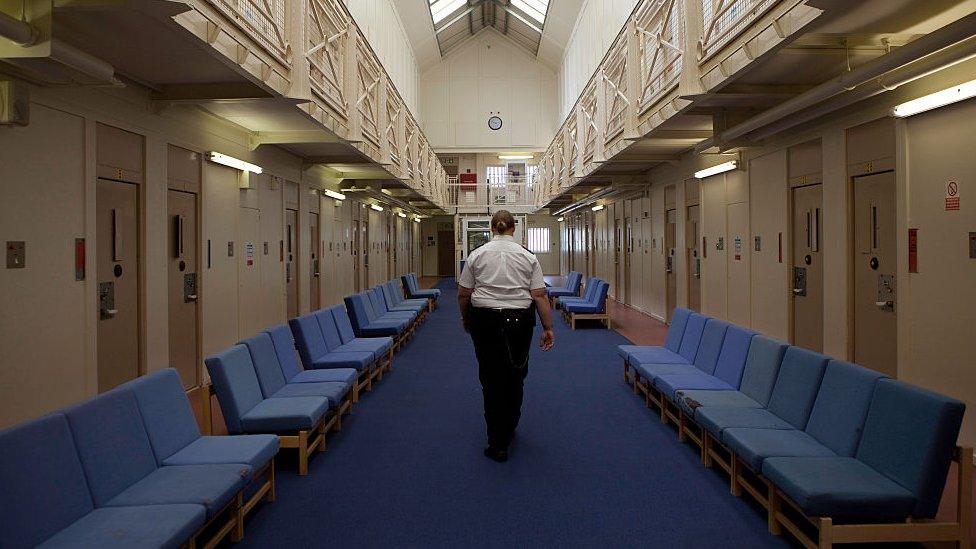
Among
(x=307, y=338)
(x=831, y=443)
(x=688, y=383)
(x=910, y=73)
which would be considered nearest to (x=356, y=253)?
(x=307, y=338)

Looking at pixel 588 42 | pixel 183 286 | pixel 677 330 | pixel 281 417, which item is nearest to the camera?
pixel 281 417

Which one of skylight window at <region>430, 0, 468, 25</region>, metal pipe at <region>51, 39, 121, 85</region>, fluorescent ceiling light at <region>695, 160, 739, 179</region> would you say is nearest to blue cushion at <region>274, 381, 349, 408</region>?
metal pipe at <region>51, 39, 121, 85</region>

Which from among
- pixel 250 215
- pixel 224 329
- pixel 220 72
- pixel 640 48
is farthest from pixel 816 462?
pixel 250 215

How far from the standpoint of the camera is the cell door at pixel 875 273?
4340mm

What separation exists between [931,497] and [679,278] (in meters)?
7.03

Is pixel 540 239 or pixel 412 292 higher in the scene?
pixel 540 239

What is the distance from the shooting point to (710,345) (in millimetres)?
4711

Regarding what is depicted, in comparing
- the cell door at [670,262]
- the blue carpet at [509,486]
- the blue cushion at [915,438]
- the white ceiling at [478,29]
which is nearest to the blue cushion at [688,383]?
the blue carpet at [509,486]

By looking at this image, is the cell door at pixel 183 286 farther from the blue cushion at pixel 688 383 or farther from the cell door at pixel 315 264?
the blue cushion at pixel 688 383

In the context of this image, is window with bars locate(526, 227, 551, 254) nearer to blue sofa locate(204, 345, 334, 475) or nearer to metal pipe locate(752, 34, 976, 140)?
metal pipe locate(752, 34, 976, 140)

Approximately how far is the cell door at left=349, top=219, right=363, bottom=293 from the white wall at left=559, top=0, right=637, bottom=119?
6459 mm

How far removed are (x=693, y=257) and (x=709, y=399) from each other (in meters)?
5.41

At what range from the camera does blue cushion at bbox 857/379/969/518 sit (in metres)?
2.33

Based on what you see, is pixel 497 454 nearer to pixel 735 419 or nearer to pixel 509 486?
pixel 509 486
